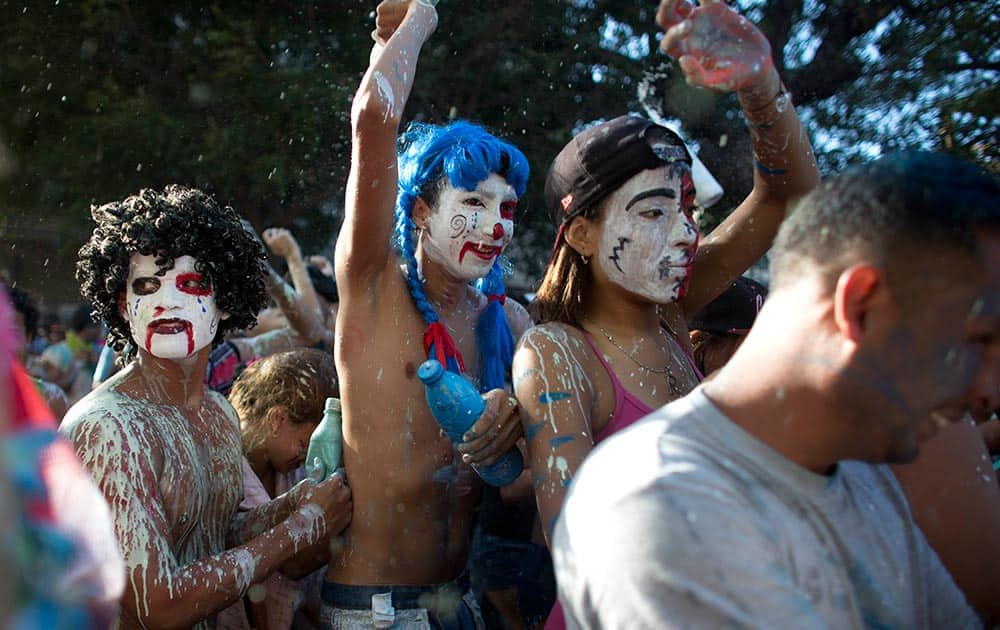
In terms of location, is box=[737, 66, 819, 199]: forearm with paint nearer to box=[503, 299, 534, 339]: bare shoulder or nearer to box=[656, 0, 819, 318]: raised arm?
box=[656, 0, 819, 318]: raised arm

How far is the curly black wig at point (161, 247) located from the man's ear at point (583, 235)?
3.34ft

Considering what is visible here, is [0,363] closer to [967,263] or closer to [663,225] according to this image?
[967,263]

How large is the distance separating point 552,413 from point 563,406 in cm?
3

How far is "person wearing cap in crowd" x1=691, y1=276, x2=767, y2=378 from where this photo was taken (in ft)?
10.4

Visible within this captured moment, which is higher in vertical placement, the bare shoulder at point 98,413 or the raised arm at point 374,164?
the raised arm at point 374,164

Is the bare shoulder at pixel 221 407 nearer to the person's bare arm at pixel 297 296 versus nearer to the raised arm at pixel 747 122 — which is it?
the raised arm at pixel 747 122

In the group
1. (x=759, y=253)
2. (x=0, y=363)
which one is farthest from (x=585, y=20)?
(x=0, y=363)

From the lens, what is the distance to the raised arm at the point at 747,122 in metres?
2.05

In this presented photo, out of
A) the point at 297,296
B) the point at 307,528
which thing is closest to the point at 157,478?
the point at 307,528

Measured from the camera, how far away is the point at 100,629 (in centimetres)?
105

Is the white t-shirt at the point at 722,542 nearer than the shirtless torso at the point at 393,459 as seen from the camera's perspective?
Yes

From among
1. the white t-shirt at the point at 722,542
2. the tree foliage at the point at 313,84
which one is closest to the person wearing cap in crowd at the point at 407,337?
the white t-shirt at the point at 722,542

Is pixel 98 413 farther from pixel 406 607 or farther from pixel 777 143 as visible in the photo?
pixel 777 143

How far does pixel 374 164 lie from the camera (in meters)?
2.48
